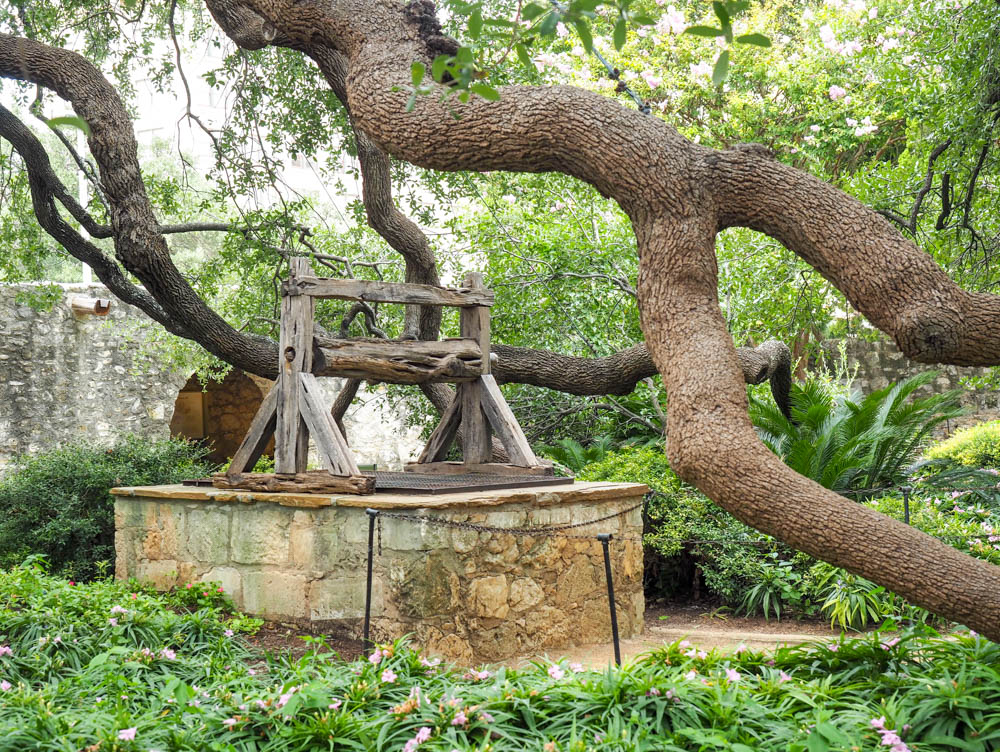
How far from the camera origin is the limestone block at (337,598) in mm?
5133

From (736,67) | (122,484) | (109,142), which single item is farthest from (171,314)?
(736,67)

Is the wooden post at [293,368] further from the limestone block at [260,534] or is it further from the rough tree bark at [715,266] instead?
the rough tree bark at [715,266]

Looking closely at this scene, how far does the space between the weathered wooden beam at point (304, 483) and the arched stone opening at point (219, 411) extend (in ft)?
28.8

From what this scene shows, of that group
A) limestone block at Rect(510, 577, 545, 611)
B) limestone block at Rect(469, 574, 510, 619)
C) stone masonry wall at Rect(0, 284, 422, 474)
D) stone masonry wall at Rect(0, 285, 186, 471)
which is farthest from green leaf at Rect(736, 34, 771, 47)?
stone masonry wall at Rect(0, 285, 186, 471)

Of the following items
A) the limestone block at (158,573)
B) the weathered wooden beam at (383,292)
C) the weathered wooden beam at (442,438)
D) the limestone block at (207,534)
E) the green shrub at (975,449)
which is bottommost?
the limestone block at (158,573)

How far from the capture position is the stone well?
195 inches

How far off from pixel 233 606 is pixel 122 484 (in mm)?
2907

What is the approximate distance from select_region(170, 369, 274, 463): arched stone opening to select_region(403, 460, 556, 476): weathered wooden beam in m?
8.40

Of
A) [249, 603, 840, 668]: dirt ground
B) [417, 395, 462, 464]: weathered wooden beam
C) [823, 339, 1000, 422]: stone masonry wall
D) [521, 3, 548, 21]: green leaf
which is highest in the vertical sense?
[521, 3, 548, 21]: green leaf

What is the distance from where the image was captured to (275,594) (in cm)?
550

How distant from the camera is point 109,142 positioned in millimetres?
6469

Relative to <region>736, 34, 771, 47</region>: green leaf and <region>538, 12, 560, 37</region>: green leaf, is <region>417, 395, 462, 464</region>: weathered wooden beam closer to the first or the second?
<region>538, 12, 560, 37</region>: green leaf

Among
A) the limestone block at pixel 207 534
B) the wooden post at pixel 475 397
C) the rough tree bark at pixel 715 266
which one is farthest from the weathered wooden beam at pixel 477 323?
the rough tree bark at pixel 715 266

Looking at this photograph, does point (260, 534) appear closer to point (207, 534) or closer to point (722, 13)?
point (207, 534)
